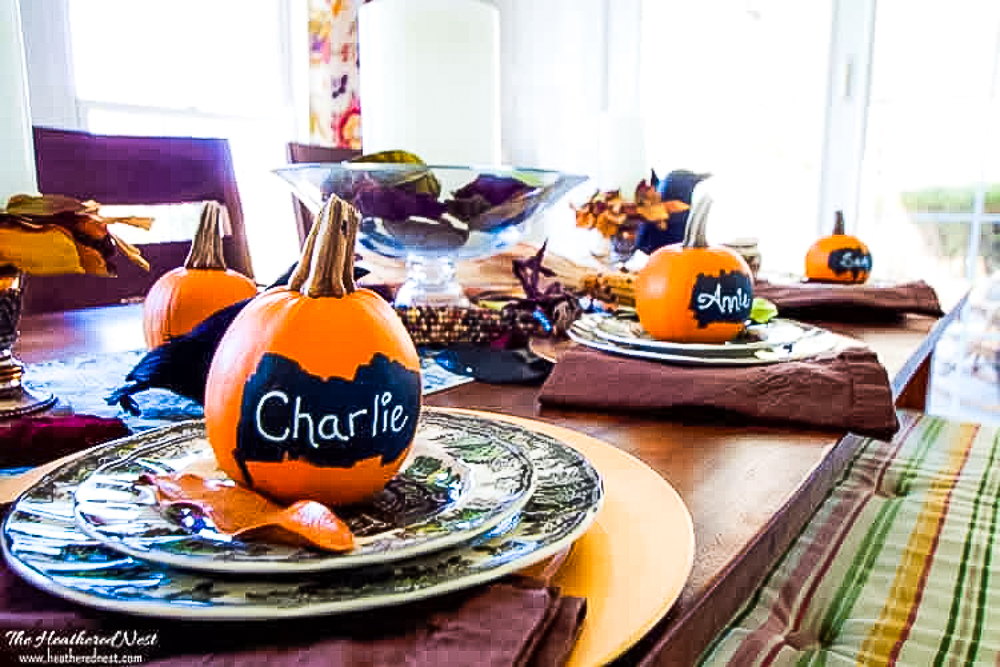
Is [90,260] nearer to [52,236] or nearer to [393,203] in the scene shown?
[52,236]

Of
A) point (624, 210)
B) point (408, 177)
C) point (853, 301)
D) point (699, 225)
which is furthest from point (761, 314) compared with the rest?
point (624, 210)

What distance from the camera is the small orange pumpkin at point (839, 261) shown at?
1.32 meters

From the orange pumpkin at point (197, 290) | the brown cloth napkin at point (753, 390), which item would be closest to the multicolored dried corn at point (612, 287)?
the brown cloth napkin at point (753, 390)

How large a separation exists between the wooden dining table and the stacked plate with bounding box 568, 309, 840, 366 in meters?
0.08

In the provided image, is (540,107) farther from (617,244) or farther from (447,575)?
(447,575)

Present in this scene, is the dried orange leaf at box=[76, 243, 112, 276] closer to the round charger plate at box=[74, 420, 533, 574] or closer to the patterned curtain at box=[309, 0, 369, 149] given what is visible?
the round charger plate at box=[74, 420, 533, 574]

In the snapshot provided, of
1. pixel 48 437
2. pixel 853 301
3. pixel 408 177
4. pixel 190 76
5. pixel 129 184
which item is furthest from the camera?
pixel 190 76

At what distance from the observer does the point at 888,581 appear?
708 mm

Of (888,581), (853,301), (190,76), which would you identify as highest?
(190,76)

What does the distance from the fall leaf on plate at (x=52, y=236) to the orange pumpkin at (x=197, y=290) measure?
0.20 ft

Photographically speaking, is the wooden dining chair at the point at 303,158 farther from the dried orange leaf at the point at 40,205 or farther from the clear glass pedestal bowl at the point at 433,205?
the dried orange leaf at the point at 40,205

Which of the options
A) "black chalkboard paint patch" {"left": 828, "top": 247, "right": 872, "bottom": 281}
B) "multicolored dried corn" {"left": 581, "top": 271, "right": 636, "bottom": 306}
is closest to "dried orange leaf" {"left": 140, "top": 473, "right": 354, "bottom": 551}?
"multicolored dried corn" {"left": 581, "top": 271, "right": 636, "bottom": 306}

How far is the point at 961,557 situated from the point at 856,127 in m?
2.14

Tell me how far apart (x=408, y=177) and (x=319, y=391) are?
20.6 inches
